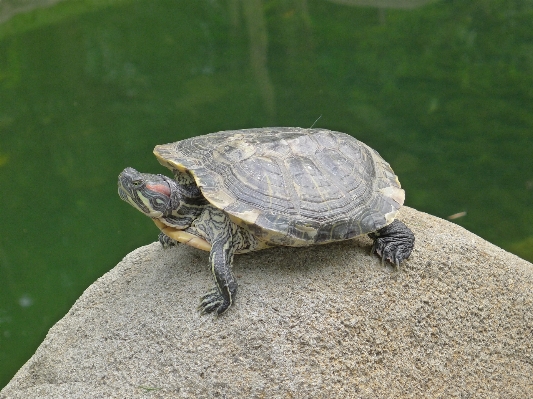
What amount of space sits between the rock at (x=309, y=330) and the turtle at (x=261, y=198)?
156 mm

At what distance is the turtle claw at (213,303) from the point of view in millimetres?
2484

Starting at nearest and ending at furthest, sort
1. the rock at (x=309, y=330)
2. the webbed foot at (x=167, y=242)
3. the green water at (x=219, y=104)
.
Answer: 1. the rock at (x=309, y=330)
2. the webbed foot at (x=167, y=242)
3. the green water at (x=219, y=104)

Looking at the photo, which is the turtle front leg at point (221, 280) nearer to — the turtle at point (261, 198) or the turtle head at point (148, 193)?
the turtle at point (261, 198)

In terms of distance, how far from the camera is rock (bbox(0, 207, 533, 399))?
2.43 meters

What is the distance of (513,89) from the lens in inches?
279

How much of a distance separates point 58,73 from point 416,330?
6.89m

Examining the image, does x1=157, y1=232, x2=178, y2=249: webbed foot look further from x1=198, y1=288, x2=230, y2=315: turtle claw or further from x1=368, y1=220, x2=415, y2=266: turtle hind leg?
x1=368, y1=220, x2=415, y2=266: turtle hind leg

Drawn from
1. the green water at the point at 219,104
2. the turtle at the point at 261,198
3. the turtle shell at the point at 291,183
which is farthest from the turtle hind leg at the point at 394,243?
the green water at the point at 219,104

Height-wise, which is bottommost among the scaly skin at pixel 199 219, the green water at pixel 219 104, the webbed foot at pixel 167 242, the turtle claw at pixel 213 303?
the green water at pixel 219 104

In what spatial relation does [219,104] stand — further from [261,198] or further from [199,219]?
[261,198]

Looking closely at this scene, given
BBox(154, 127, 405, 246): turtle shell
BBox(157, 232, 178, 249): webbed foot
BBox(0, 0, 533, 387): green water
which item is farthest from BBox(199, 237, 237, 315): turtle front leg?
BBox(0, 0, 533, 387): green water

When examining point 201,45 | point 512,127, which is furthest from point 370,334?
point 201,45

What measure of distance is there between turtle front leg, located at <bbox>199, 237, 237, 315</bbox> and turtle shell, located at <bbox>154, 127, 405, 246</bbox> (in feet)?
0.47

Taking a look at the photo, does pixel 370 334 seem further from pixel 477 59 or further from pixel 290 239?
pixel 477 59
